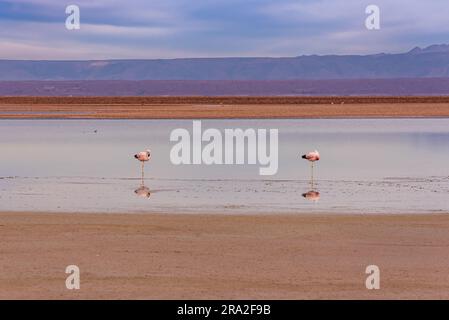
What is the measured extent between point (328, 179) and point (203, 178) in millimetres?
2464

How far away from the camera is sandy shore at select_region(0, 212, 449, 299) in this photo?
29.5ft

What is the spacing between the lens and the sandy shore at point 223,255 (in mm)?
8977

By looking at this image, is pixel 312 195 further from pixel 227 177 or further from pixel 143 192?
pixel 227 177

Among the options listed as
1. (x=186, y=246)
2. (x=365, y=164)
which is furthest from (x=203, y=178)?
(x=186, y=246)

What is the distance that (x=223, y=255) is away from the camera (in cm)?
1067

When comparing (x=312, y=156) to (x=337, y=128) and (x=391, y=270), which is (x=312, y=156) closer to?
(x=391, y=270)

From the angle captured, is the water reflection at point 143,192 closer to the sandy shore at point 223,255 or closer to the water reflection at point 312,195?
the sandy shore at point 223,255

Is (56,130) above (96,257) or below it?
above

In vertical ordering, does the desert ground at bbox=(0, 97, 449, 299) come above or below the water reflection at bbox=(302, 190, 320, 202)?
below

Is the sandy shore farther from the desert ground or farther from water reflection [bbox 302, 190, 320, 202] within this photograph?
water reflection [bbox 302, 190, 320, 202]

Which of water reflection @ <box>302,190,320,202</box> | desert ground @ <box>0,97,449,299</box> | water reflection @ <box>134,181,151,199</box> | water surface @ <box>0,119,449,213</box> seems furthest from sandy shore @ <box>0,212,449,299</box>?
water reflection @ <box>134,181,151,199</box>

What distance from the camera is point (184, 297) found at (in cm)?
866

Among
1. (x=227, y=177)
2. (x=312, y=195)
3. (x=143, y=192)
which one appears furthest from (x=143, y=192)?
(x=312, y=195)

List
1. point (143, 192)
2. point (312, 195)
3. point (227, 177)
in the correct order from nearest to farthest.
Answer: point (312, 195)
point (143, 192)
point (227, 177)
